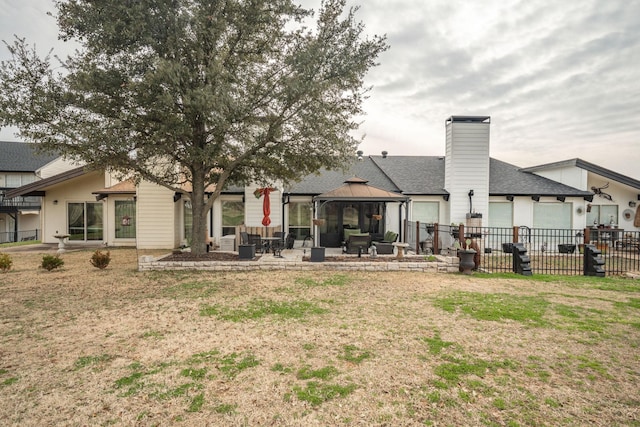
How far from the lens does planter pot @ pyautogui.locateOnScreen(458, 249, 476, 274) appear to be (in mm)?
9461

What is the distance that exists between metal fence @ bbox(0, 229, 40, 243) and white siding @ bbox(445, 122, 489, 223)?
33.3 m

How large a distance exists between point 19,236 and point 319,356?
114ft

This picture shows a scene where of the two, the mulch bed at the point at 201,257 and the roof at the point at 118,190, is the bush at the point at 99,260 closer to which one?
the mulch bed at the point at 201,257

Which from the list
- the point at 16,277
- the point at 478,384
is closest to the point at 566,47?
the point at 478,384

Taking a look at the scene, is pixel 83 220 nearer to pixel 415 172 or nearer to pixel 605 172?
pixel 415 172

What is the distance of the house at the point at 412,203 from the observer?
14.3m

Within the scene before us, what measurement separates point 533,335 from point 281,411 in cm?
404

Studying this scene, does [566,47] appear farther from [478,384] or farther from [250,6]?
[478,384]

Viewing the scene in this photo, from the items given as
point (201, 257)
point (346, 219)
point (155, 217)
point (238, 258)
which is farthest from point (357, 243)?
point (155, 217)

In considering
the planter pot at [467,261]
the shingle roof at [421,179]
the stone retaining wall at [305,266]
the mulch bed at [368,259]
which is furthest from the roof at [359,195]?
the planter pot at [467,261]

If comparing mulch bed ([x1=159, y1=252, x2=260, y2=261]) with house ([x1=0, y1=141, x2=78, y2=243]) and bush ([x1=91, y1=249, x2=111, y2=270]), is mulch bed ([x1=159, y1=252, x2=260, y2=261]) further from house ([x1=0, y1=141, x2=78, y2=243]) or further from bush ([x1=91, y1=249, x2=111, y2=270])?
house ([x1=0, y1=141, x2=78, y2=243])

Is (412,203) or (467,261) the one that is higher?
(412,203)

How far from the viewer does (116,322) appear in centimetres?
519

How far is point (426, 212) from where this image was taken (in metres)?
15.4
